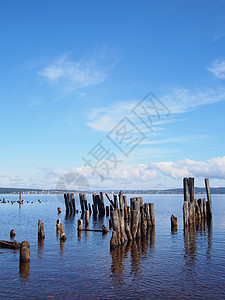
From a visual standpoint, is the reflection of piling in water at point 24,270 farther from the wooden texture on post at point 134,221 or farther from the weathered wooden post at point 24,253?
the wooden texture on post at point 134,221

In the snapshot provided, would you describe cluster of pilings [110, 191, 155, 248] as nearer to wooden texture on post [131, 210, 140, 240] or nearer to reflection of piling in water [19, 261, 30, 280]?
wooden texture on post [131, 210, 140, 240]

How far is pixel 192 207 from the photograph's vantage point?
29.2 meters

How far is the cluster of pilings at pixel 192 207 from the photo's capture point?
2797cm

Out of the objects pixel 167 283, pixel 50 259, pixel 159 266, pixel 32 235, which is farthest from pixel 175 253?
pixel 32 235

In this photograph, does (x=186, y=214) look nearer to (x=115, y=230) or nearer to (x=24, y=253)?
(x=115, y=230)

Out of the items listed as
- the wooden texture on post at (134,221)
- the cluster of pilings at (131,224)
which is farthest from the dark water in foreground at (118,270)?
the wooden texture on post at (134,221)

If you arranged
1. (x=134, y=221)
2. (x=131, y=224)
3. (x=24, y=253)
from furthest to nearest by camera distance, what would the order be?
(x=131, y=224) → (x=134, y=221) → (x=24, y=253)

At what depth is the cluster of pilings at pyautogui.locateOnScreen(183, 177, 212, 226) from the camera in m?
28.0

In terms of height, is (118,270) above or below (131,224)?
below

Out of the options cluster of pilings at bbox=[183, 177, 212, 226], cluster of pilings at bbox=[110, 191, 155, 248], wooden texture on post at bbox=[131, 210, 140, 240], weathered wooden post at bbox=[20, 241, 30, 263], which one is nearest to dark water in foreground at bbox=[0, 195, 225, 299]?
weathered wooden post at bbox=[20, 241, 30, 263]

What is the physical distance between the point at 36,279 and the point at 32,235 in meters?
12.5

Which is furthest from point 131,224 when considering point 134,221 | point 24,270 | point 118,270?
point 24,270

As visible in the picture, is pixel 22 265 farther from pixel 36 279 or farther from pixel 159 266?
pixel 159 266

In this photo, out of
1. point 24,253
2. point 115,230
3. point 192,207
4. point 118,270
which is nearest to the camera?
point 118,270
